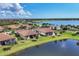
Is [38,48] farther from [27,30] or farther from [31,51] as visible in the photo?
[27,30]

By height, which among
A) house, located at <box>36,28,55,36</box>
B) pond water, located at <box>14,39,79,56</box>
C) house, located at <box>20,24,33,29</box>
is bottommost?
pond water, located at <box>14,39,79,56</box>

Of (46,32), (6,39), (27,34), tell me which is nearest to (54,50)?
(46,32)

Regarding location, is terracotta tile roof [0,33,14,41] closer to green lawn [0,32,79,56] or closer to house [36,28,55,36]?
green lawn [0,32,79,56]

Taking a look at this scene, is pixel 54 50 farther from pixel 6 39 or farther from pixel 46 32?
pixel 6 39

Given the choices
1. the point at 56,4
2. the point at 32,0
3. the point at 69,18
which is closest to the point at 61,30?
the point at 69,18

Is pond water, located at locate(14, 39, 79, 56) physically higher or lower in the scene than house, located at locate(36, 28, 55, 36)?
lower

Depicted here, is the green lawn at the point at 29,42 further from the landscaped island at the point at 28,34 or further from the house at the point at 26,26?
the house at the point at 26,26

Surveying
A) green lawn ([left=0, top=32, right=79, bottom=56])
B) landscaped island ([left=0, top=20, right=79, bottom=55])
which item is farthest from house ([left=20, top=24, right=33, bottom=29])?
green lawn ([left=0, top=32, right=79, bottom=56])

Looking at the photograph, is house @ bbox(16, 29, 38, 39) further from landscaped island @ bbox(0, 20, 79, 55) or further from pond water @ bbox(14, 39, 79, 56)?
pond water @ bbox(14, 39, 79, 56)
